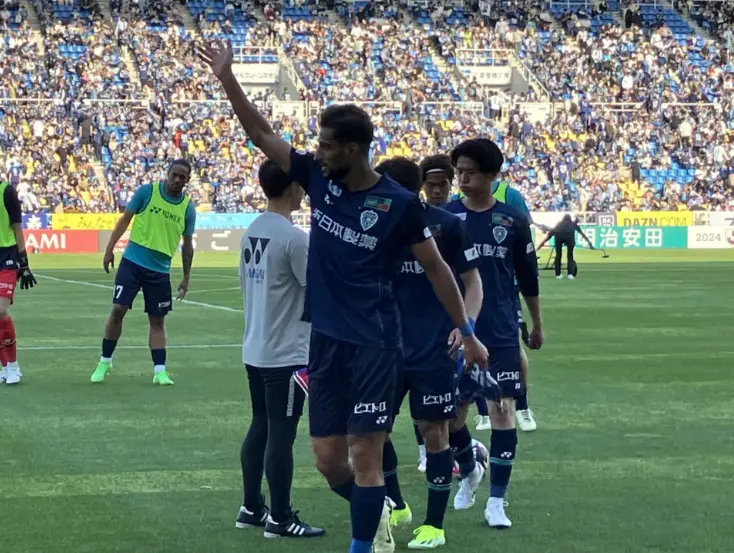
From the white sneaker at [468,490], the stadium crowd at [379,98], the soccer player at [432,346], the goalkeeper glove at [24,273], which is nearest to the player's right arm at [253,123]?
the soccer player at [432,346]

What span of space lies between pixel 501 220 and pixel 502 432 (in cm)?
120

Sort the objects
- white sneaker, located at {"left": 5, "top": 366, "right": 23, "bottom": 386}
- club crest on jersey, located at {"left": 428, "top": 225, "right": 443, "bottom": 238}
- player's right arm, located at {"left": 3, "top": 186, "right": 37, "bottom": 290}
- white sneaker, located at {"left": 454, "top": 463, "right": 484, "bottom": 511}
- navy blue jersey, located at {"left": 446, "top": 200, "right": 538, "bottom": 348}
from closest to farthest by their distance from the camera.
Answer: club crest on jersey, located at {"left": 428, "top": 225, "right": 443, "bottom": 238}, navy blue jersey, located at {"left": 446, "top": 200, "right": 538, "bottom": 348}, white sneaker, located at {"left": 454, "top": 463, "right": 484, "bottom": 511}, player's right arm, located at {"left": 3, "top": 186, "right": 37, "bottom": 290}, white sneaker, located at {"left": 5, "top": 366, "right": 23, "bottom": 386}

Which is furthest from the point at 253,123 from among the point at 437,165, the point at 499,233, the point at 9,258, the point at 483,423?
the point at 9,258

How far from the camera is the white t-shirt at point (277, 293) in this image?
6668 mm

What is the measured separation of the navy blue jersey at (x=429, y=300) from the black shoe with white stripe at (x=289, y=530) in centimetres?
103

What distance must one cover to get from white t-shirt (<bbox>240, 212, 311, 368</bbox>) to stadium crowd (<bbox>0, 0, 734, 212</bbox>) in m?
35.4

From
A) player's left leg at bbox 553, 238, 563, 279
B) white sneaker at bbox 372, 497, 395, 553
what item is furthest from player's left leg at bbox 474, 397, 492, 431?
player's left leg at bbox 553, 238, 563, 279

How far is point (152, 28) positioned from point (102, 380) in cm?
3878

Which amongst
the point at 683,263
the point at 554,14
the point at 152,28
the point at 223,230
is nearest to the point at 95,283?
the point at 223,230

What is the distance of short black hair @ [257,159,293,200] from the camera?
6613 millimetres

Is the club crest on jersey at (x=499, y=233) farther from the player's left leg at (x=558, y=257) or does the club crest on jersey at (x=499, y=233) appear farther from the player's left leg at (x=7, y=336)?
the player's left leg at (x=558, y=257)

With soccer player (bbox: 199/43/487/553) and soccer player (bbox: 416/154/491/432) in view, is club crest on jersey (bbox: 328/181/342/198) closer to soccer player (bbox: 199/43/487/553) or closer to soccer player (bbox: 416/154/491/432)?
soccer player (bbox: 199/43/487/553)

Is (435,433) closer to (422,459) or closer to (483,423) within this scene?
(422,459)

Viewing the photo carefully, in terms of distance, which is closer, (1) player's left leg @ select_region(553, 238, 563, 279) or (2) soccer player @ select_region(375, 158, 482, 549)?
(2) soccer player @ select_region(375, 158, 482, 549)
